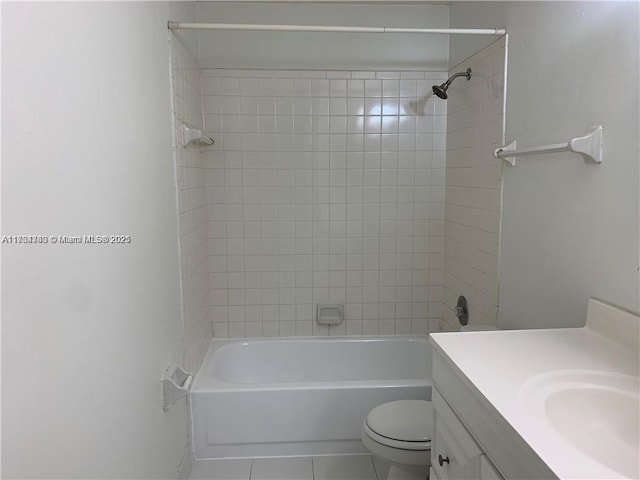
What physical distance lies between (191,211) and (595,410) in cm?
195

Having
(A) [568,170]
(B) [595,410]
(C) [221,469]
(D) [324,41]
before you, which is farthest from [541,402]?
(D) [324,41]

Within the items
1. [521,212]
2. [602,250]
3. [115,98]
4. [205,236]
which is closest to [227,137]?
[205,236]

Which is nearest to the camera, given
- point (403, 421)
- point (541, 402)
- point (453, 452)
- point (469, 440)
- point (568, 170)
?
point (541, 402)

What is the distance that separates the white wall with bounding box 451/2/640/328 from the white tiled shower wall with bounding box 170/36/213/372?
143 centimetres

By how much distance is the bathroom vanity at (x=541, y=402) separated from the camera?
95 centimetres

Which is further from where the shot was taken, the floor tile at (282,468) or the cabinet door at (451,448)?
the floor tile at (282,468)

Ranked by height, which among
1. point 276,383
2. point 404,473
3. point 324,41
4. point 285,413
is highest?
point 324,41

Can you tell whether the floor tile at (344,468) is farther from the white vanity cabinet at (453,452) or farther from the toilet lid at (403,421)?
the white vanity cabinet at (453,452)

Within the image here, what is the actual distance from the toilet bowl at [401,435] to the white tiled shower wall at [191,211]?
0.91m

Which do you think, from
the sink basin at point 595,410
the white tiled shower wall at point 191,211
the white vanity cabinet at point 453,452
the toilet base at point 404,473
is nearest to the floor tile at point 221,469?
the white tiled shower wall at point 191,211

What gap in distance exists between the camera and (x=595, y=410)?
1.16 m

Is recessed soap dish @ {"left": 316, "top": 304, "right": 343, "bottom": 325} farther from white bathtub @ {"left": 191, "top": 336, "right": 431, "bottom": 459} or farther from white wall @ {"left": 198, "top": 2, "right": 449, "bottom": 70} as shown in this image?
white wall @ {"left": 198, "top": 2, "right": 449, "bottom": 70}

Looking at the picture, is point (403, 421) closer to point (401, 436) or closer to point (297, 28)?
point (401, 436)

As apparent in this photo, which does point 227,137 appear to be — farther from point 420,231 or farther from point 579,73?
point 579,73
